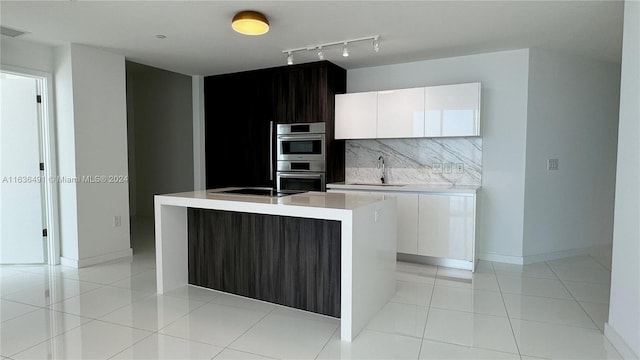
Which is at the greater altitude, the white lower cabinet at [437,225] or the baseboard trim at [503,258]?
the white lower cabinet at [437,225]

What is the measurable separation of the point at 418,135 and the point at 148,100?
5387 millimetres

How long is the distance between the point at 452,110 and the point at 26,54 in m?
4.55

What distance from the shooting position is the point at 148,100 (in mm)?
7145

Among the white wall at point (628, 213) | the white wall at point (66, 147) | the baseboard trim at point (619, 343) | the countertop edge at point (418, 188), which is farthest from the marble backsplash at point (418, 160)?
the white wall at point (66, 147)

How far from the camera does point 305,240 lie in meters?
2.80

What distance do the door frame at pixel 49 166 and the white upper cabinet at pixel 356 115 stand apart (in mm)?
3247

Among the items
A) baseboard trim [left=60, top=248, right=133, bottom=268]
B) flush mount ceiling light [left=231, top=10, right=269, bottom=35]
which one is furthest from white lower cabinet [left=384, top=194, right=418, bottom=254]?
baseboard trim [left=60, top=248, right=133, bottom=268]

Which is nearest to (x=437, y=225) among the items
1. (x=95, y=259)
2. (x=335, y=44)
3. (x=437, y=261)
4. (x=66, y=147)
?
(x=437, y=261)

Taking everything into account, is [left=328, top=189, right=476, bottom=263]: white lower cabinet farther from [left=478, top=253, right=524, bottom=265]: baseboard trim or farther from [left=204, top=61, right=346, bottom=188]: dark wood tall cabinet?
[left=204, top=61, right=346, bottom=188]: dark wood tall cabinet

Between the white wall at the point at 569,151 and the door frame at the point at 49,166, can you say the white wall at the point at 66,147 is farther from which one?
the white wall at the point at 569,151

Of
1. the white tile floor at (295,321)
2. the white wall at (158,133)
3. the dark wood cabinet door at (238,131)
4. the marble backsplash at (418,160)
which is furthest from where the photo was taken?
the white wall at (158,133)

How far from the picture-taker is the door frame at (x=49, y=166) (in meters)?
4.06

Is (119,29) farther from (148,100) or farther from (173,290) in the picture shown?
(148,100)

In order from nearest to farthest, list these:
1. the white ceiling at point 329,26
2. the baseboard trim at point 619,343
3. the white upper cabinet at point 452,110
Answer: the baseboard trim at point 619,343 < the white ceiling at point 329,26 < the white upper cabinet at point 452,110
